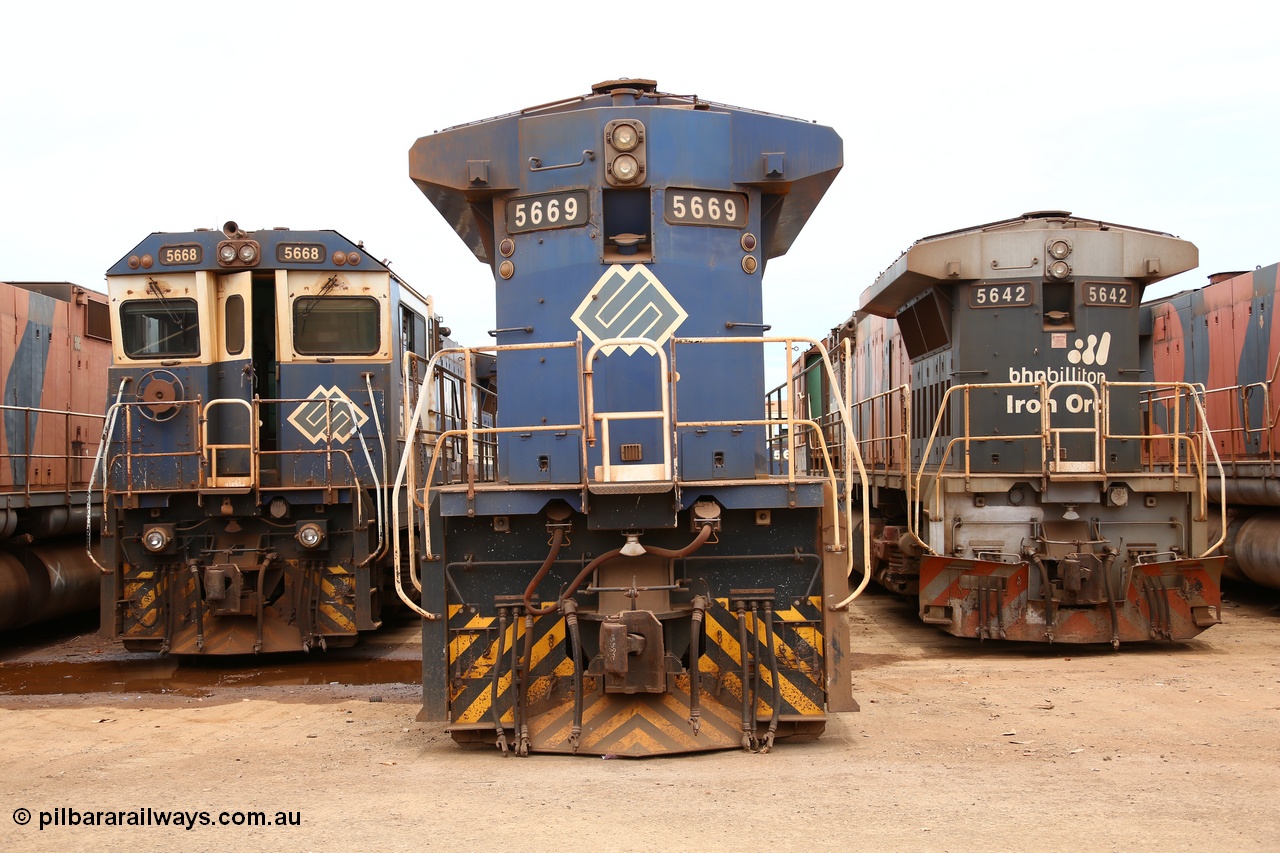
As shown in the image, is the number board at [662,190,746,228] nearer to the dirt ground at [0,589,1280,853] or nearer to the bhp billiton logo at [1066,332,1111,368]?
the dirt ground at [0,589,1280,853]

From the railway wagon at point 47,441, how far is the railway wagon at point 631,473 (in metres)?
5.57

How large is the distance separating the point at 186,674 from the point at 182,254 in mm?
4086

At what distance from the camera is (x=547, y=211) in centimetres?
689

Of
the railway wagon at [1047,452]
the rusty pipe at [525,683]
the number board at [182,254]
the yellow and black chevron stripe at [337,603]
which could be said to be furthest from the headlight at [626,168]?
the number board at [182,254]

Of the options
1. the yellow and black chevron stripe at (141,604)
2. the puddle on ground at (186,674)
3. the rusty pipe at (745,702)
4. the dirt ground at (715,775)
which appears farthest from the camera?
the yellow and black chevron stripe at (141,604)

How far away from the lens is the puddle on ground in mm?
9406

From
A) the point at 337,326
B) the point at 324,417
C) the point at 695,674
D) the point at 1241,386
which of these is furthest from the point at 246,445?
the point at 1241,386

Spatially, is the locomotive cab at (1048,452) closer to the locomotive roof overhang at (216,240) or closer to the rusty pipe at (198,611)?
the locomotive roof overhang at (216,240)

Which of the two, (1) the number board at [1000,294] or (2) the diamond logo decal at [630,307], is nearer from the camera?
(2) the diamond logo decal at [630,307]

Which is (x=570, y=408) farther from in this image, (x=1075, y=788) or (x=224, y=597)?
(x=224, y=597)

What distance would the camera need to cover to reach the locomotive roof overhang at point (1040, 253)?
10.6 metres

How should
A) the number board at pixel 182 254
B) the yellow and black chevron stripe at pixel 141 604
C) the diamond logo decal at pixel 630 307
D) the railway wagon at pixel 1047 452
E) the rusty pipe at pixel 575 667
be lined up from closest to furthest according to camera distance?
the rusty pipe at pixel 575 667
the diamond logo decal at pixel 630 307
the railway wagon at pixel 1047 452
the yellow and black chevron stripe at pixel 141 604
the number board at pixel 182 254

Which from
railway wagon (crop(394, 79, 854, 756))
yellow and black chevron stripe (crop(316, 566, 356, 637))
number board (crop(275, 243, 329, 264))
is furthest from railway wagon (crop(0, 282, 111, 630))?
railway wagon (crop(394, 79, 854, 756))

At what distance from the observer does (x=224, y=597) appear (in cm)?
973
